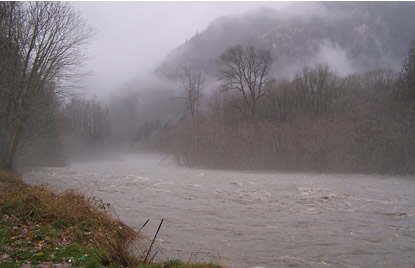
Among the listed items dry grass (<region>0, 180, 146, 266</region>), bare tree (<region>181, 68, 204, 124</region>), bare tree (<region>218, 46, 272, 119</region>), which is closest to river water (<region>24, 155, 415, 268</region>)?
dry grass (<region>0, 180, 146, 266</region>)

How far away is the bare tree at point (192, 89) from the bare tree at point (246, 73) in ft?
32.9

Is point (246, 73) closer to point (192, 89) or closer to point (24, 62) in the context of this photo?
point (192, 89)

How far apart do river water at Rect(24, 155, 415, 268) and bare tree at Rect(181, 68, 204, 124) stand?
3544cm

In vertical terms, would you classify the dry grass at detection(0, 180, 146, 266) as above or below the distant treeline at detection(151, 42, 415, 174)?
below

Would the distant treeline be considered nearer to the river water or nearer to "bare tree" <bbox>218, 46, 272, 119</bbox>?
"bare tree" <bbox>218, 46, 272, 119</bbox>

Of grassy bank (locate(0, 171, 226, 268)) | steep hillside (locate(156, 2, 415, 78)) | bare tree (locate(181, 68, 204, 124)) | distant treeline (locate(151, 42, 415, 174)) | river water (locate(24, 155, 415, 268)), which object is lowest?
river water (locate(24, 155, 415, 268))

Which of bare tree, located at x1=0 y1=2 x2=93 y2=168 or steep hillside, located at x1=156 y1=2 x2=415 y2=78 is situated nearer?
bare tree, located at x1=0 y1=2 x2=93 y2=168

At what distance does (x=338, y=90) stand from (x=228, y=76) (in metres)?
13.8

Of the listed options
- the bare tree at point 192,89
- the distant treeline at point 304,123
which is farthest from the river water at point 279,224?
the bare tree at point 192,89

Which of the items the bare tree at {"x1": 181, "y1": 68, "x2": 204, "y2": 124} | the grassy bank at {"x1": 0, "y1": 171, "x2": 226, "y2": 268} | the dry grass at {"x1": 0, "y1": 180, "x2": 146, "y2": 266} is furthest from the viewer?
the bare tree at {"x1": 181, "y1": 68, "x2": 204, "y2": 124}

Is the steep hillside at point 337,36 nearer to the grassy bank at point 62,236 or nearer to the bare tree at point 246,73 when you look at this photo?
the bare tree at point 246,73

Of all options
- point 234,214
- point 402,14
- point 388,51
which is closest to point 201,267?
point 234,214

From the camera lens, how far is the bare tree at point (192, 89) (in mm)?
52438

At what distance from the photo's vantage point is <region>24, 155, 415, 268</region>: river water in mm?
7355
